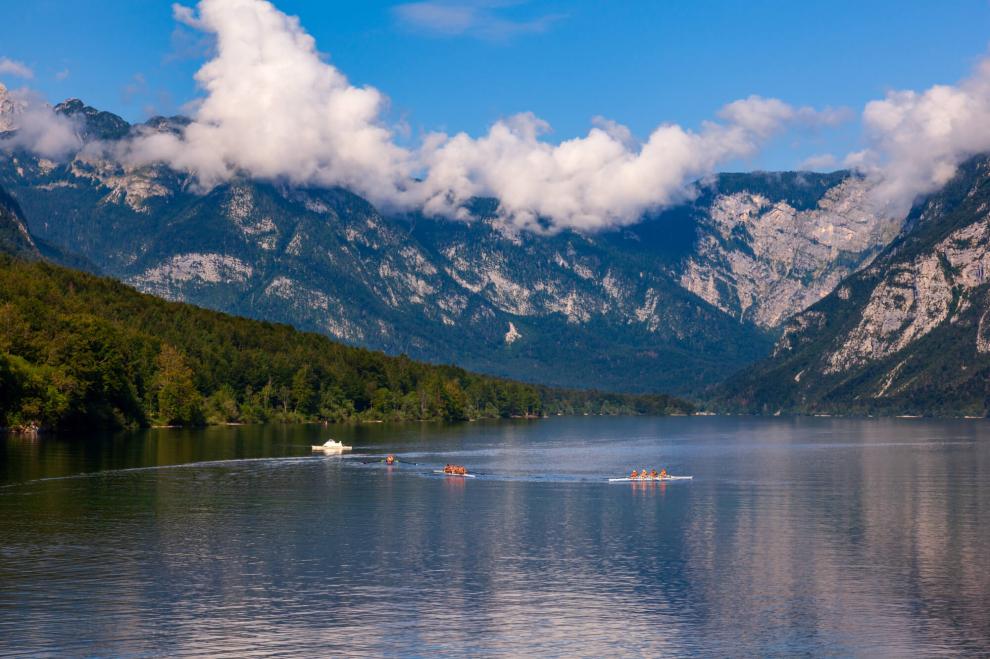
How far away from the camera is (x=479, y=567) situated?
81.6m

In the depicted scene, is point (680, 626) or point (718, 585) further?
point (718, 585)

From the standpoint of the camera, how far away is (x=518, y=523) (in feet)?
347

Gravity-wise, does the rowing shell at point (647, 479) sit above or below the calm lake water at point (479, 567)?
above

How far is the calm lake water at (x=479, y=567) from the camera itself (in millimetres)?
61438

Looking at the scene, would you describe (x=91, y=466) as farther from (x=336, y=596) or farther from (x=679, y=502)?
(x=336, y=596)

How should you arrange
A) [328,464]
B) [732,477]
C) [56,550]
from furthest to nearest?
[328,464] < [732,477] < [56,550]

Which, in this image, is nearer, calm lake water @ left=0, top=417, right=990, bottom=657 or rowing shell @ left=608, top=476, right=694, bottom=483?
calm lake water @ left=0, top=417, right=990, bottom=657

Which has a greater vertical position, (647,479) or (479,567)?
(647,479)

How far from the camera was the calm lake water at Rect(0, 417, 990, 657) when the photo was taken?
6144 cm

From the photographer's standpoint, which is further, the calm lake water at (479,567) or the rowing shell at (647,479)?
the rowing shell at (647,479)

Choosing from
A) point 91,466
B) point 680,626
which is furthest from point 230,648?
point 91,466

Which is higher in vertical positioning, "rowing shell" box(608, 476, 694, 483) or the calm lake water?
"rowing shell" box(608, 476, 694, 483)

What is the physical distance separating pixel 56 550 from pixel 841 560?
5687 centimetres

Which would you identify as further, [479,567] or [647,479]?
[647,479]
